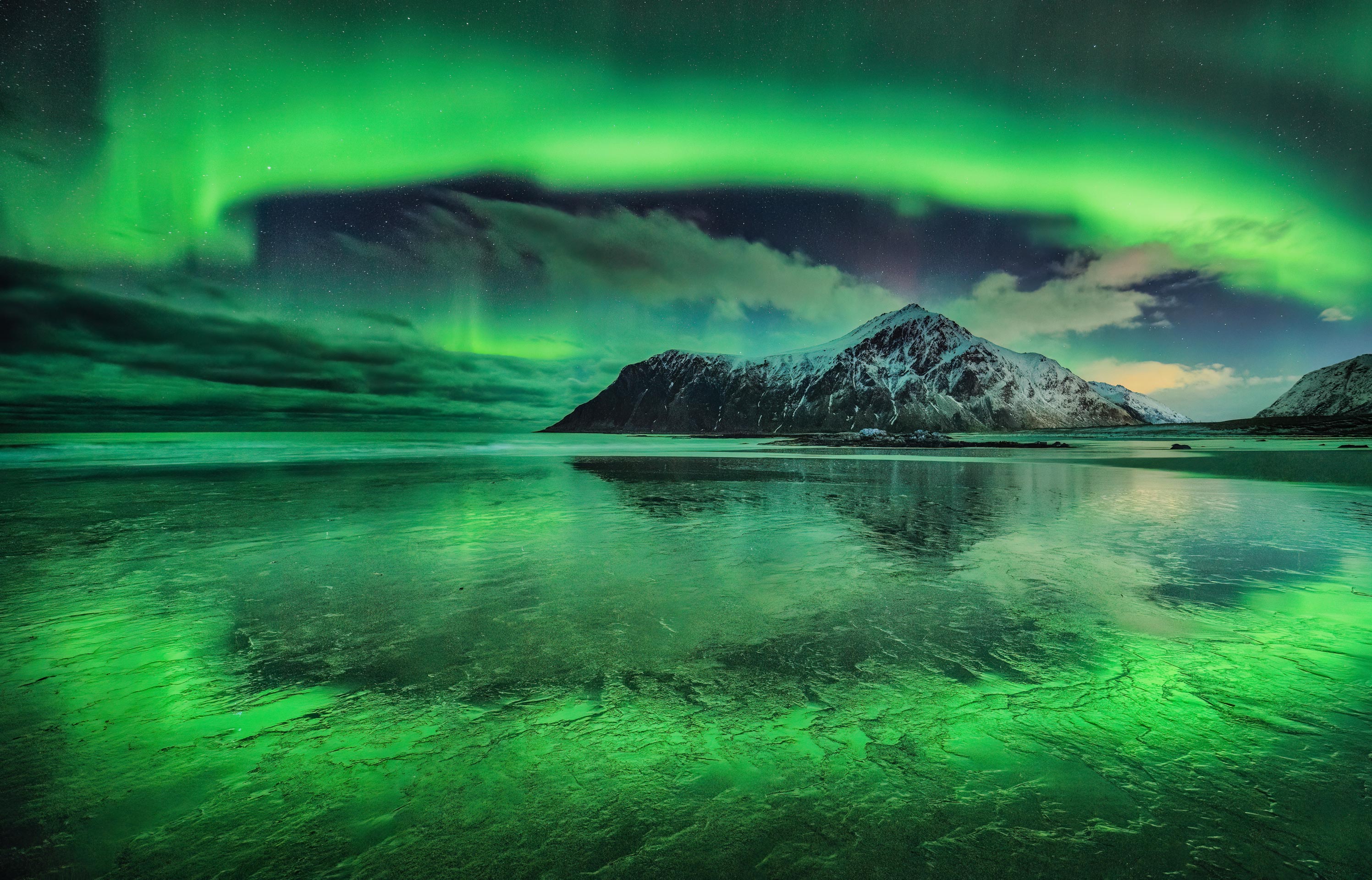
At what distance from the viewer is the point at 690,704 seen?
556cm

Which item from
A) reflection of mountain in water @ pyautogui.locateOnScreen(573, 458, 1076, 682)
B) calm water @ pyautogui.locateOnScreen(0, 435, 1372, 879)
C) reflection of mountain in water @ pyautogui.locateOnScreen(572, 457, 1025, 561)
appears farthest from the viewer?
reflection of mountain in water @ pyautogui.locateOnScreen(572, 457, 1025, 561)

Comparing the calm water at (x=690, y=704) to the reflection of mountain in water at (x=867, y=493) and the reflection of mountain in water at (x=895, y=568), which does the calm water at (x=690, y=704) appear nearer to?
the reflection of mountain in water at (x=895, y=568)

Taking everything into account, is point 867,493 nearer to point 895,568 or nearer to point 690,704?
point 895,568

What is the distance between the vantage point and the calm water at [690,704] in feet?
11.9

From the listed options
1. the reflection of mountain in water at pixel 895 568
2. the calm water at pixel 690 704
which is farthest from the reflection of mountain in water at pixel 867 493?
the calm water at pixel 690 704

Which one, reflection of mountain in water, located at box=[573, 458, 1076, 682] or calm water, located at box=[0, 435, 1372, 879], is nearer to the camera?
calm water, located at box=[0, 435, 1372, 879]

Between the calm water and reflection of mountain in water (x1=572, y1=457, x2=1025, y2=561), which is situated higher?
reflection of mountain in water (x1=572, y1=457, x2=1025, y2=561)

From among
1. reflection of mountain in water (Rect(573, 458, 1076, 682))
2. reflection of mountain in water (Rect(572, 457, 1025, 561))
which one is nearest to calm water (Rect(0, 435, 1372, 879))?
reflection of mountain in water (Rect(573, 458, 1076, 682))

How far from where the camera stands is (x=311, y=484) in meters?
27.3

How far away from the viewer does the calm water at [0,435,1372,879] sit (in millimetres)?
3625

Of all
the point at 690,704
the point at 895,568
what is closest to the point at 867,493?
the point at 895,568

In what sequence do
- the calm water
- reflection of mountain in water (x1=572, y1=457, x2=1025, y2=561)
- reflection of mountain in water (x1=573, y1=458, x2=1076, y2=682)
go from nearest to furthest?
the calm water → reflection of mountain in water (x1=573, y1=458, x2=1076, y2=682) → reflection of mountain in water (x1=572, y1=457, x2=1025, y2=561)

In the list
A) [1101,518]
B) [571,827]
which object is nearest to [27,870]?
[571,827]

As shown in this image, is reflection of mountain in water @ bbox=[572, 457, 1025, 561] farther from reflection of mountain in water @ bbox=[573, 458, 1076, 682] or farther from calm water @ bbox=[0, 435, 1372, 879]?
calm water @ bbox=[0, 435, 1372, 879]
